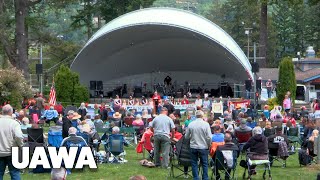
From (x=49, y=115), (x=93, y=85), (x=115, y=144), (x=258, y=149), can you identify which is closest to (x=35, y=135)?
(x=115, y=144)

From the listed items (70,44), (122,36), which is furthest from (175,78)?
(70,44)

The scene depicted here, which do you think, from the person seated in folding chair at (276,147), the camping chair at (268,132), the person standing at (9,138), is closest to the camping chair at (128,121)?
the camping chair at (268,132)

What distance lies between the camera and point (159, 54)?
46.0 metres

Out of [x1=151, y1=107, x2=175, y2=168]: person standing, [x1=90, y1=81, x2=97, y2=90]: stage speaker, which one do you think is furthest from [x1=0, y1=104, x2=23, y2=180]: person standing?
[x1=90, y1=81, x2=97, y2=90]: stage speaker

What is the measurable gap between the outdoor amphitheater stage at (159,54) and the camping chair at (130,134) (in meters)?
17.2

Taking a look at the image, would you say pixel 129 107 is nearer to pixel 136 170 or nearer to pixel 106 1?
pixel 136 170

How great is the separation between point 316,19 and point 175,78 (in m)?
30.0

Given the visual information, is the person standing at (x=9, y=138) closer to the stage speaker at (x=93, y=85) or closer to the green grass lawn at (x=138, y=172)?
the green grass lawn at (x=138, y=172)

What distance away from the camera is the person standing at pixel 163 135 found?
14.6 m

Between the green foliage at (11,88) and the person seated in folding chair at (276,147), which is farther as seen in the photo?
the green foliage at (11,88)

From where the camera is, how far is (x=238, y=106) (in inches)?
1151

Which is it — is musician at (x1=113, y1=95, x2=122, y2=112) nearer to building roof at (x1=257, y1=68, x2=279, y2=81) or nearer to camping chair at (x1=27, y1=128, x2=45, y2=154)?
camping chair at (x1=27, y1=128, x2=45, y2=154)

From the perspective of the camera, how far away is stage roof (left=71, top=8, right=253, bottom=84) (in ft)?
123

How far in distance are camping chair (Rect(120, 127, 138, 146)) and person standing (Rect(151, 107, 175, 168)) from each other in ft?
13.0
